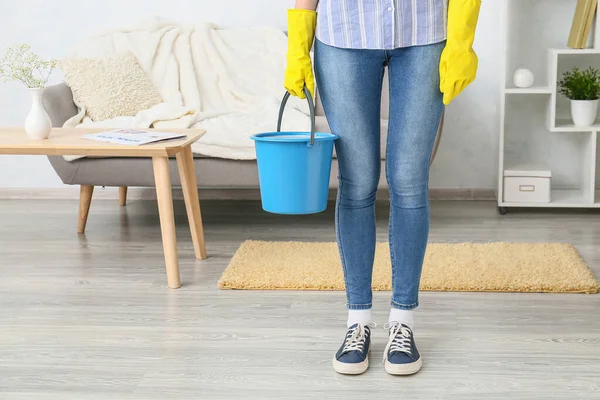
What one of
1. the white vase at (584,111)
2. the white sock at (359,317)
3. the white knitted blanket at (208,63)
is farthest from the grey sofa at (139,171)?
the white sock at (359,317)

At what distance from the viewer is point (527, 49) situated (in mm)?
3891

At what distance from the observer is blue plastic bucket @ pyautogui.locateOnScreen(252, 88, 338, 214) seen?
1.85 metres

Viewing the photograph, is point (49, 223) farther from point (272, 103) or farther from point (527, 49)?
point (527, 49)

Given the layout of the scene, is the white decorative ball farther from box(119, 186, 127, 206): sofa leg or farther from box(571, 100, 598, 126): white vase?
box(119, 186, 127, 206): sofa leg

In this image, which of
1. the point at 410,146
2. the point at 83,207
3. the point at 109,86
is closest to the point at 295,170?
the point at 410,146

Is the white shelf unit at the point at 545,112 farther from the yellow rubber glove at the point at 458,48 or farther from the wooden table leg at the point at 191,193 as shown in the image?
the yellow rubber glove at the point at 458,48

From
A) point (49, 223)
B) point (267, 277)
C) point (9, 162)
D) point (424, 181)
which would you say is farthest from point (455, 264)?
Result: point (9, 162)

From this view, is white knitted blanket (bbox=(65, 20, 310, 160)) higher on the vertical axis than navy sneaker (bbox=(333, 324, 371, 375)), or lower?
higher

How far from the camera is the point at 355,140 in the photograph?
71.3 inches

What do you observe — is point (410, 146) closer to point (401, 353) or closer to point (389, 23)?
point (389, 23)

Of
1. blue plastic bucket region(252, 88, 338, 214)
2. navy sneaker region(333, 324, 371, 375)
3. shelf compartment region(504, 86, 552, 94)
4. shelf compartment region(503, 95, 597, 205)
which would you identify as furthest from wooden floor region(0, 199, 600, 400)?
shelf compartment region(503, 95, 597, 205)

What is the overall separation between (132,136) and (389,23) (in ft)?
4.12

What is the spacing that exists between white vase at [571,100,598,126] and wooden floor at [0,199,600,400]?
61 cm

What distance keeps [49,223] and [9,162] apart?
2.41 ft
